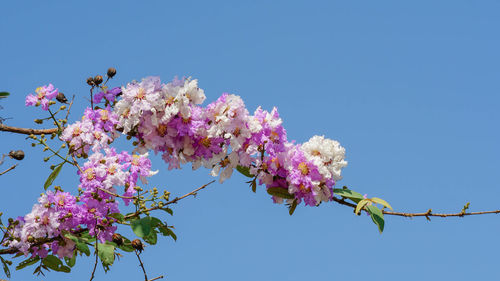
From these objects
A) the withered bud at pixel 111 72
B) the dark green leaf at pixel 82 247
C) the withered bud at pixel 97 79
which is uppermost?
the withered bud at pixel 111 72

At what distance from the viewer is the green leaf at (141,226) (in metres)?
3.67

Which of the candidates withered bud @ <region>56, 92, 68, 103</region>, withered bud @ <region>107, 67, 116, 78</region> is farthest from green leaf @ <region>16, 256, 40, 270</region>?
withered bud @ <region>107, 67, 116, 78</region>

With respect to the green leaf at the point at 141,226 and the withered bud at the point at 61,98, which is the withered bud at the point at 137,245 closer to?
the green leaf at the point at 141,226

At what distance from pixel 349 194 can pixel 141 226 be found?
1.21 meters

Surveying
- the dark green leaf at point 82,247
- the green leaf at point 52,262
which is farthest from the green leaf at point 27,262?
the dark green leaf at point 82,247

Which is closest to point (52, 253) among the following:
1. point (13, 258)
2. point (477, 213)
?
point (13, 258)

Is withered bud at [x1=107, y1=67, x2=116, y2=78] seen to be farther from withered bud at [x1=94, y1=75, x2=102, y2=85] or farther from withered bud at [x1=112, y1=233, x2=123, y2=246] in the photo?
withered bud at [x1=112, y1=233, x2=123, y2=246]

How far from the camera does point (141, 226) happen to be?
3.70m

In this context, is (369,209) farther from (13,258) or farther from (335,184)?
(13,258)

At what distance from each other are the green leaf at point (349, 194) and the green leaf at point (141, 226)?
1097 millimetres

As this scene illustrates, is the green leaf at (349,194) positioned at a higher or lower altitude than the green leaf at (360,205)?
higher

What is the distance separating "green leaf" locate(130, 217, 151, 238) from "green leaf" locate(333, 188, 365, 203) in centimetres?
110

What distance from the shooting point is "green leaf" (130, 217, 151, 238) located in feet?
12.1

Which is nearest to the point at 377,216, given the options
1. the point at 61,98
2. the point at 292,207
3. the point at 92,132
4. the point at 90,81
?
the point at 292,207
